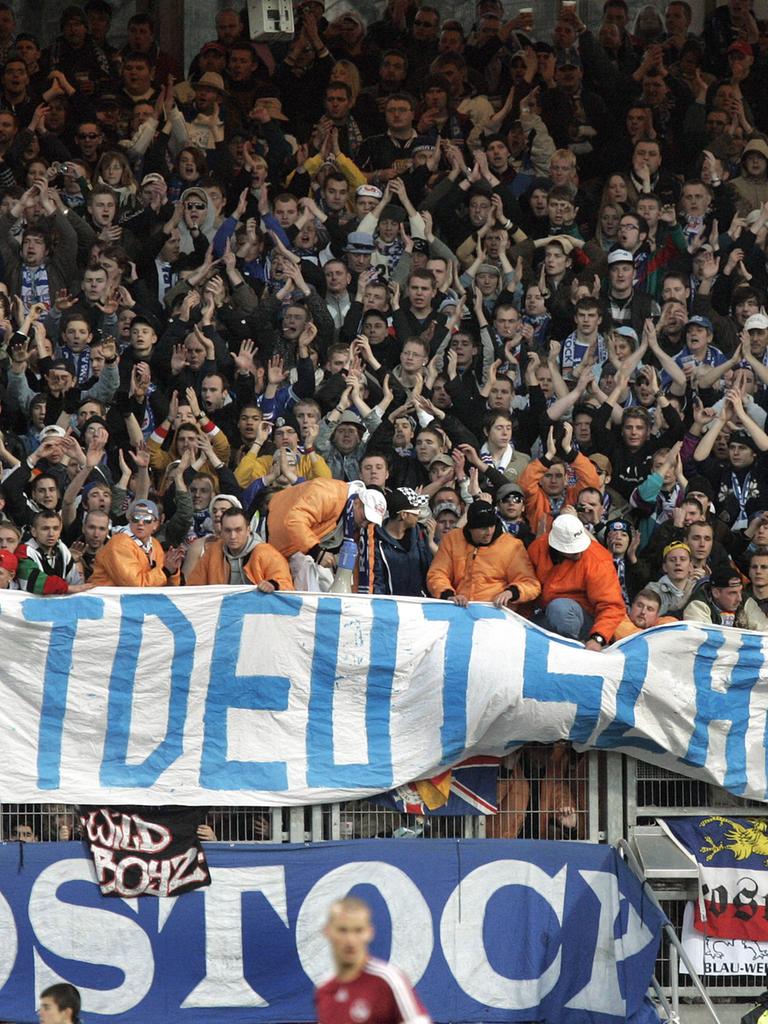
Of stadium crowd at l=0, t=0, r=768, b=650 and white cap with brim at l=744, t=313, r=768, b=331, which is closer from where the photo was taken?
stadium crowd at l=0, t=0, r=768, b=650

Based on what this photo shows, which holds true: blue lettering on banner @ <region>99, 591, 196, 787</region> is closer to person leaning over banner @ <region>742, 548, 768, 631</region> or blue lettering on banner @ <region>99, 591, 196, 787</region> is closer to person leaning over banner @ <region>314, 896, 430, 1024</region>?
person leaning over banner @ <region>742, 548, 768, 631</region>

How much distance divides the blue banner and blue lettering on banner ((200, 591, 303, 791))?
455 mm

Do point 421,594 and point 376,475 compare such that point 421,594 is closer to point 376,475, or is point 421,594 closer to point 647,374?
point 376,475

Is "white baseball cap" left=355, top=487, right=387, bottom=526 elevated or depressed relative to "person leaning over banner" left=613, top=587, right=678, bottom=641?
elevated

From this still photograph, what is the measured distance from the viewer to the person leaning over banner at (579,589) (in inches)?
547

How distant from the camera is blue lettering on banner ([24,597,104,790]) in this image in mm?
13477

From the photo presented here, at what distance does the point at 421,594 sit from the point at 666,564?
1735 millimetres

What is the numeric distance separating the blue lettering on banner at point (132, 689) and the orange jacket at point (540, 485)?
3357 mm

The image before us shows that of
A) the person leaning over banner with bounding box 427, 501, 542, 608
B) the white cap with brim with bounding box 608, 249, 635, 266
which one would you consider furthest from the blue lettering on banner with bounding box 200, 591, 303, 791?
the white cap with brim with bounding box 608, 249, 635, 266

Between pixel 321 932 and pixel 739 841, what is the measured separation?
2641 mm

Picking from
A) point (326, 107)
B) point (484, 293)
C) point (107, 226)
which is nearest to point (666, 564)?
point (484, 293)

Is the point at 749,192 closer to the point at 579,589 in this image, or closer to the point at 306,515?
the point at 579,589

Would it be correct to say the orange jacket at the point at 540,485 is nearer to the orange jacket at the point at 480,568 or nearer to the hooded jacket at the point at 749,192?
the orange jacket at the point at 480,568

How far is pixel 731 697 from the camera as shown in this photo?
540 inches
